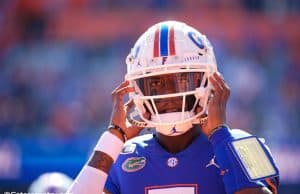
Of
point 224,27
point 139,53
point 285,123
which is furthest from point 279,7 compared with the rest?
point 139,53

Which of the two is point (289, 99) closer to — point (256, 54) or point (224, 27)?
point (256, 54)

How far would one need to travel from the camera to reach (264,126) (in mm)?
7777

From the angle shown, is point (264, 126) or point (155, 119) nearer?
point (155, 119)

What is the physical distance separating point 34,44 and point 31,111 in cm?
140

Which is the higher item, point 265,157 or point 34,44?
point 265,157

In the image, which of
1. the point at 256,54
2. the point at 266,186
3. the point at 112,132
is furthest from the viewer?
the point at 256,54

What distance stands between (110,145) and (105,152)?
0.09 feet

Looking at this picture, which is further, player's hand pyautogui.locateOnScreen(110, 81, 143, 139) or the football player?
player's hand pyautogui.locateOnScreen(110, 81, 143, 139)

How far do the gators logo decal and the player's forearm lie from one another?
11cm

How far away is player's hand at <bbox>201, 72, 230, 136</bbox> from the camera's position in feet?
7.89

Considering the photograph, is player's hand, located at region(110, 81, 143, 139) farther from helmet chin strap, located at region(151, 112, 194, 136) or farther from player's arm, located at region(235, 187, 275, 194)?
player's arm, located at region(235, 187, 275, 194)

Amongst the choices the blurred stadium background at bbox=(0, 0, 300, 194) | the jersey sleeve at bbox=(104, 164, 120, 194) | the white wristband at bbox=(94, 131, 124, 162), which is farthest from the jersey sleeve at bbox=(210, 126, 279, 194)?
the blurred stadium background at bbox=(0, 0, 300, 194)

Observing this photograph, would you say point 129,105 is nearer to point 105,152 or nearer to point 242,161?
point 105,152

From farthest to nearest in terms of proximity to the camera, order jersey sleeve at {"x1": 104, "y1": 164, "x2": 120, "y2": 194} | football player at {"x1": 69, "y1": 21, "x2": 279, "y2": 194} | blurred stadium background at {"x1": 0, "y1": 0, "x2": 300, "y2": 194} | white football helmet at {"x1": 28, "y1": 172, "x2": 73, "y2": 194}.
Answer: blurred stadium background at {"x1": 0, "y1": 0, "x2": 300, "y2": 194}
white football helmet at {"x1": 28, "y1": 172, "x2": 73, "y2": 194}
jersey sleeve at {"x1": 104, "y1": 164, "x2": 120, "y2": 194}
football player at {"x1": 69, "y1": 21, "x2": 279, "y2": 194}
